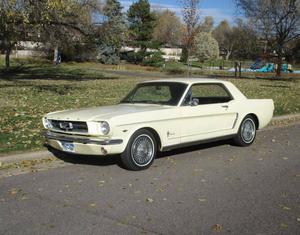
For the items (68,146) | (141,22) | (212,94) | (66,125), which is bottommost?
(68,146)

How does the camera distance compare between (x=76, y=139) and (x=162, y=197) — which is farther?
(x=76, y=139)

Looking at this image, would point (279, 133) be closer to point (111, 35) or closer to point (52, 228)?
point (52, 228)

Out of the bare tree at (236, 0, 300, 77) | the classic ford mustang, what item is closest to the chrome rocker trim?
the classic ford mustang

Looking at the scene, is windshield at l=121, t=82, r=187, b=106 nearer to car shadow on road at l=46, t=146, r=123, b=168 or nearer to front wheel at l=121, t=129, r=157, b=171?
front wheel at l=121, t=129, r=157, b=171

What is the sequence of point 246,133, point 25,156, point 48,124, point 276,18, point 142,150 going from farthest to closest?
point 276,18, point 246,133, point 25,156, point 48,124, point 142,150

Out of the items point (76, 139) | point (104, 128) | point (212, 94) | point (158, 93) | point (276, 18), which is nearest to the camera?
point (104, 128)

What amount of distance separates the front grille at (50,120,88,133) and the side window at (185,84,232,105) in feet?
8.13

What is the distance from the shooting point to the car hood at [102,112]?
7238 millimetres

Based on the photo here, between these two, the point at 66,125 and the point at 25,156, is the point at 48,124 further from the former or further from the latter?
the point at 25,156

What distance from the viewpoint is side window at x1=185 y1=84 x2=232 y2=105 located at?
9051mm

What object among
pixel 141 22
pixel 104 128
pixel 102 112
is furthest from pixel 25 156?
pixel 141 22

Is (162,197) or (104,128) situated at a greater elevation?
(104,128)

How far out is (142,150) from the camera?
7406 mm

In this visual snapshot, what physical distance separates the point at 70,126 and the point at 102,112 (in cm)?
53
